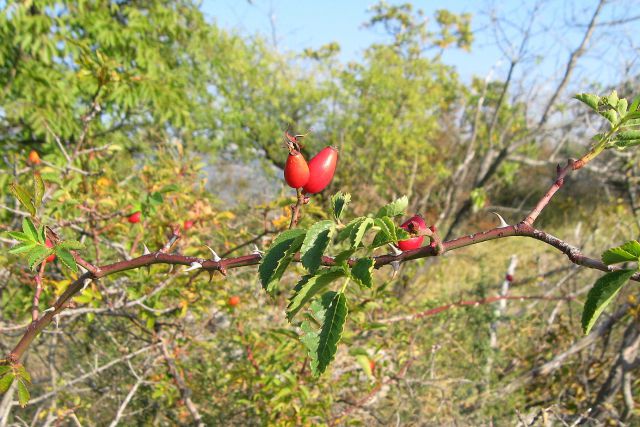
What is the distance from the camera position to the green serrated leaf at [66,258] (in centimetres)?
70

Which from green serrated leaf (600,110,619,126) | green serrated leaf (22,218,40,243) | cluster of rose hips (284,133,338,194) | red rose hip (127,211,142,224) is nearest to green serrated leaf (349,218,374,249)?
cluster of rose hips (284,133,338,194)

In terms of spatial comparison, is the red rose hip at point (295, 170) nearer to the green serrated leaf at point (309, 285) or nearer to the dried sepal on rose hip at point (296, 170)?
the dried sepal on rose hip at point (296, 170)

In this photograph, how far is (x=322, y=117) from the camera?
9.27m

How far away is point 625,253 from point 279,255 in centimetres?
40

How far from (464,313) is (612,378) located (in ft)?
3.27

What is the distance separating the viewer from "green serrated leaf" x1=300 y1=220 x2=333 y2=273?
1.90ft

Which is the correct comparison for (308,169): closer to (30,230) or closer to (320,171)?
(320,171)

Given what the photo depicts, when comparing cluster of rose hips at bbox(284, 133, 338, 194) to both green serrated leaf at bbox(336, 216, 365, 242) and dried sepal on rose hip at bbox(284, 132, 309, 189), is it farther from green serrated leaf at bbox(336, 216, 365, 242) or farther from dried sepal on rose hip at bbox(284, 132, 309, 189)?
green serrated leaf at bbox(336, 216, 365, 242)

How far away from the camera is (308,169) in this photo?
0.77 metres

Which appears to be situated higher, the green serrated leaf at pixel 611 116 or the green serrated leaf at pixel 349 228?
the green serrated leaf at pixel 611 116

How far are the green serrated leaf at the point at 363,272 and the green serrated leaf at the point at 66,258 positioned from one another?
40 centimetres

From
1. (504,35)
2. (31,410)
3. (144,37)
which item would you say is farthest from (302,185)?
(504,35)

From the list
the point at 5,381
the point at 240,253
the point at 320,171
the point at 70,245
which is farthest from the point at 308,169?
the point at 240,253

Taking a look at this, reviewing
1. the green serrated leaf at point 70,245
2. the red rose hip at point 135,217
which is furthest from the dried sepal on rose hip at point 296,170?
the red rose hip at point 135,217
